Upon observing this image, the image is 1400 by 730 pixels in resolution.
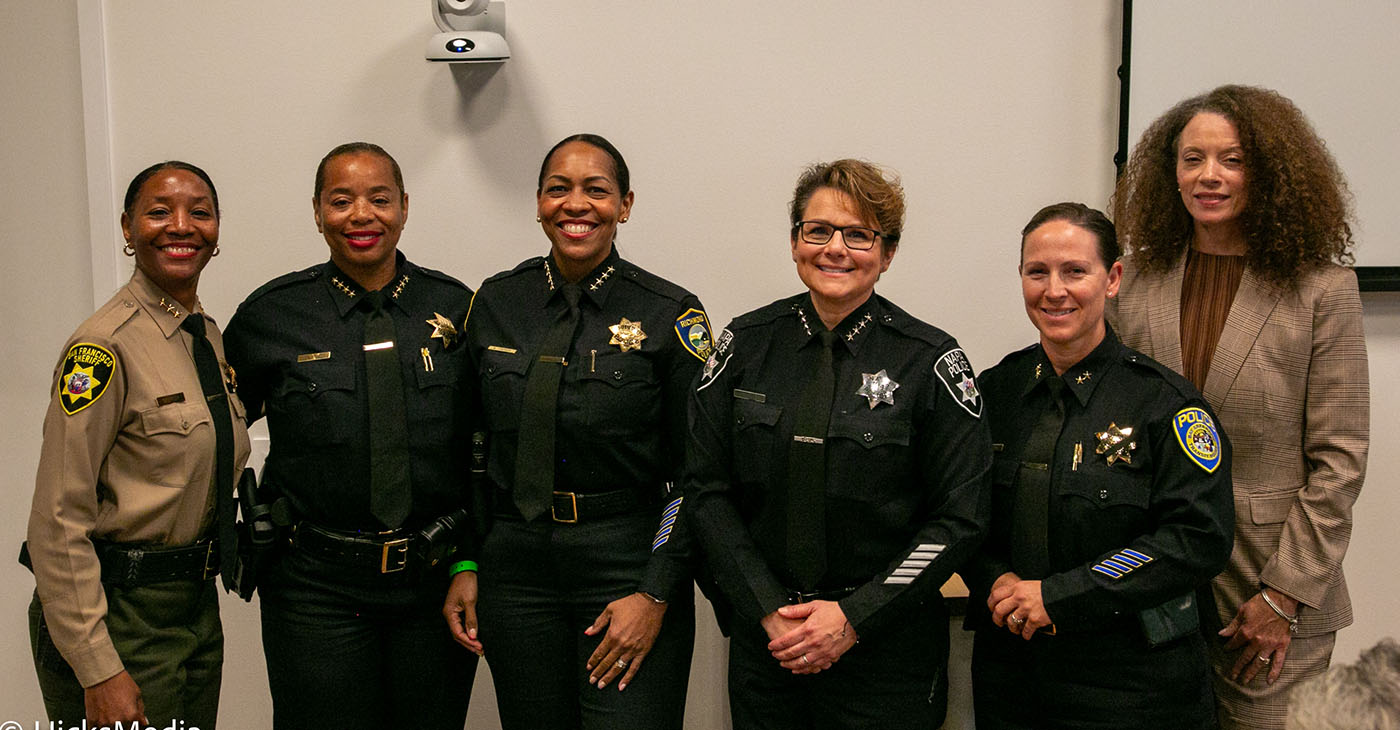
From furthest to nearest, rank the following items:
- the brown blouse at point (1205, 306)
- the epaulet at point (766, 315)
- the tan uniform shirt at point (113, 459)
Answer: the brown blouse at point (1205, 306), the epaulet at point (766, 315), the tan uniform shirt at point (113, 459)

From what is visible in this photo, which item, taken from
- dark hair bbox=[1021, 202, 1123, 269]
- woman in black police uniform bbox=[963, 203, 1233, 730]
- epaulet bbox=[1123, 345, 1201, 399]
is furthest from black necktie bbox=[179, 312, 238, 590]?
epaulet bbox=[1123, 345, 1201, 399]

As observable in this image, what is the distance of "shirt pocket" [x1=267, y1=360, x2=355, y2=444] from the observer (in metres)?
2.09

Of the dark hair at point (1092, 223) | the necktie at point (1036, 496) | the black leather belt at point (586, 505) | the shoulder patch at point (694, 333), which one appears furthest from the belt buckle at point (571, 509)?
the dark hair at point (1092, 223)

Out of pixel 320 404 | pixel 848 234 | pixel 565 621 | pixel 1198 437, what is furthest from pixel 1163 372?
pixel 320 404

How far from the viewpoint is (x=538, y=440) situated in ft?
6.77

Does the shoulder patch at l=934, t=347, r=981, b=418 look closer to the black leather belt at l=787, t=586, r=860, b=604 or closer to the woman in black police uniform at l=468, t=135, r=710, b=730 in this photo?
the black leather belt at l=787, t=586, r=860, b=604

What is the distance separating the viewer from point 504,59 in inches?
109

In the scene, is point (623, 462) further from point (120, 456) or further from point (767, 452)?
point (120, 456)

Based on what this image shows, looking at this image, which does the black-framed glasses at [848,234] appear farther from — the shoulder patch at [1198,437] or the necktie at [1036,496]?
the shoulder patch at [1198,437]

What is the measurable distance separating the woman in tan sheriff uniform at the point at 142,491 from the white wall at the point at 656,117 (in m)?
0.83

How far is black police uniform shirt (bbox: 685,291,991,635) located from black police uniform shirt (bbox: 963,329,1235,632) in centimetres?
15

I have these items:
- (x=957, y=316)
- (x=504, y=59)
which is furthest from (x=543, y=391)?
(x=957, y=316)

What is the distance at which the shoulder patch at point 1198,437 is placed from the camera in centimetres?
183

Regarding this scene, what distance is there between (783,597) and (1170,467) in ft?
2.48
